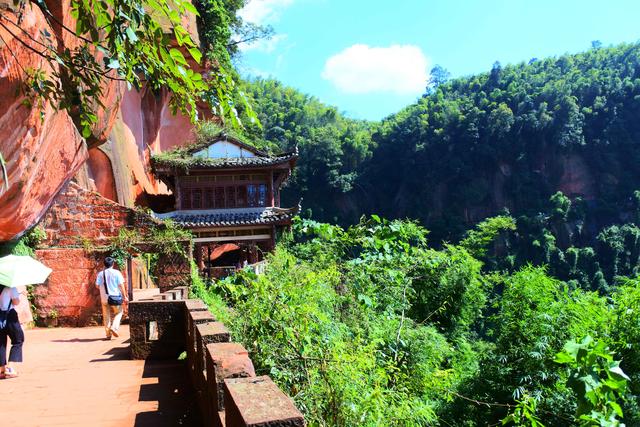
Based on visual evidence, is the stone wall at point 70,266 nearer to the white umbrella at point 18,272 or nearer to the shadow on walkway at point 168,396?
the white umbrella at point 18,272

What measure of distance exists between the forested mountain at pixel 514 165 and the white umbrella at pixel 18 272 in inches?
1747

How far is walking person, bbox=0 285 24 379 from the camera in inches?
198

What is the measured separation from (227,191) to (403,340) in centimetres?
1202

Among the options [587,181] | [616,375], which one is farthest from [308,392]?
[587,181]

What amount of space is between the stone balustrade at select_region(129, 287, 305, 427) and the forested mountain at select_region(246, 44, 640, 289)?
43749mm

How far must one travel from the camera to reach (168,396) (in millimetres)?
4133

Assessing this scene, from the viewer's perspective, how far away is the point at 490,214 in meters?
53.0

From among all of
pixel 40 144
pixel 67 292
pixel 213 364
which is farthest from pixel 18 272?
pixel 67 292

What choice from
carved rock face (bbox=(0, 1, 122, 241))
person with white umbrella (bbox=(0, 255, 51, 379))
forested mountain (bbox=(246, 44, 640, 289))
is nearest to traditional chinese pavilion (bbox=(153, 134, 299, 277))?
carved rock face (bbox=(0, 1, 122, 241))

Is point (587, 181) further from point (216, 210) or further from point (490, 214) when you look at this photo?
point (216, 210)

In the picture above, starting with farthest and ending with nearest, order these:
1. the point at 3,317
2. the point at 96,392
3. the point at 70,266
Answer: the point at 70,266 → the point at 3,317 → the point at 96,392

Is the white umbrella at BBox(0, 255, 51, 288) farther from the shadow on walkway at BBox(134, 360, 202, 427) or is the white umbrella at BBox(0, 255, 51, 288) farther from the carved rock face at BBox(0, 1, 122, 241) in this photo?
the shadow on walkway at BBox(134, 360, 202, 427)

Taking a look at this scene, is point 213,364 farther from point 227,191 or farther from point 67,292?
point 227,191

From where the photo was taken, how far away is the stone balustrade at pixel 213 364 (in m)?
1.85
